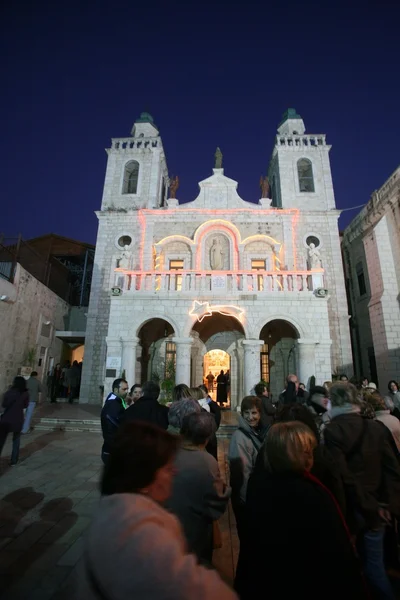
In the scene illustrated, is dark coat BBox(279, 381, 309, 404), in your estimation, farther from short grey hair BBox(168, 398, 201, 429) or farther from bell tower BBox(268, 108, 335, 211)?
bell tower BBox(268, 108, 335, 211)

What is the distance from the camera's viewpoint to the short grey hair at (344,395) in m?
2.93

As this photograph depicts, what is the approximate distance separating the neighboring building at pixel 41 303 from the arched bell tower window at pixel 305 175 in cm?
1587

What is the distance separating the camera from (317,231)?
17.8 m

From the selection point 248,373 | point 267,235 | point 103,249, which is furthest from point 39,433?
point 267,235

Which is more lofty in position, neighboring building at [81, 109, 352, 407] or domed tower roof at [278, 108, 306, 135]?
domed tower roof at [278, 108, 306, 135]

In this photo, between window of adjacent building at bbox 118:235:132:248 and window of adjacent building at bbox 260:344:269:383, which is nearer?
window of adjacent building at bbox 260:344:269:383

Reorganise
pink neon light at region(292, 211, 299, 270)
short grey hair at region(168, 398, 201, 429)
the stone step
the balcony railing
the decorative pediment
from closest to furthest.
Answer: short grey hair at region(168, 398, 201, 429) < the stone step < the balcony railing < pink neon light at region(292, 211, 299, 270) < the decorative pediment

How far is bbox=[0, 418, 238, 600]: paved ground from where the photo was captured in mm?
2854

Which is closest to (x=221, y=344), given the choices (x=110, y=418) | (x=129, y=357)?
(x=129, y=357)

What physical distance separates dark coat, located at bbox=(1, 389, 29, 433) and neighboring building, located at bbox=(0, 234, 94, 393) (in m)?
8.69

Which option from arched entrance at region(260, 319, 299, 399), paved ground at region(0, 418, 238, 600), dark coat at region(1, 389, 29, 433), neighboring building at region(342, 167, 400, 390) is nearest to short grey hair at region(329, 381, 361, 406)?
paved ground at region(0, 418, 238, 600)

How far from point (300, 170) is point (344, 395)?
20.9 m

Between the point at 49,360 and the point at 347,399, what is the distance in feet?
61.5

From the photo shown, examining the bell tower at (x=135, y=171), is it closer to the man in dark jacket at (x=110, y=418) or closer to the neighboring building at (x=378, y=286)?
the neighboring building at (x=378, y=286)
